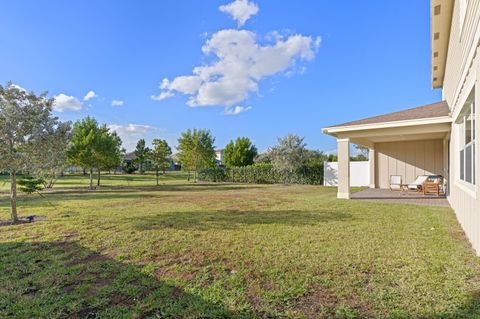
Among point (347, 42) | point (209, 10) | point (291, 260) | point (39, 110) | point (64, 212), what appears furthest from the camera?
point (347, 42)

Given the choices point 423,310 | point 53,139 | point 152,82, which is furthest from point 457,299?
point 152,82

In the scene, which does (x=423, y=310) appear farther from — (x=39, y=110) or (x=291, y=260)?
(x=39, y=110)

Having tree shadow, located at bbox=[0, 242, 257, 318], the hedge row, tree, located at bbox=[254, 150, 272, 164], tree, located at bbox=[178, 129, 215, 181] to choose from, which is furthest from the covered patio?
tree, located at bbox=[178, 129, 215, 181]

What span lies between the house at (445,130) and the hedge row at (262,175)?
5308 millimetres

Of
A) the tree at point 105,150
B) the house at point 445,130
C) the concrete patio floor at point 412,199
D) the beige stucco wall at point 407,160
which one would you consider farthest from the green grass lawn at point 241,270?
the tree at point 105,150

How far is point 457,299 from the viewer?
112 inches

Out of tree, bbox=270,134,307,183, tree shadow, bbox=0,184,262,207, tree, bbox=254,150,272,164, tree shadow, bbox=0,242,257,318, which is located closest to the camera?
A: tree shadow, bbox=0,242,257,318

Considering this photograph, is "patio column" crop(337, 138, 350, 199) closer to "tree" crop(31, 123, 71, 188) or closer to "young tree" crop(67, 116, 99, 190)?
"tree" crop(31, 123, 71, 188)

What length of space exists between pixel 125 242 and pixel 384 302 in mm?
4480

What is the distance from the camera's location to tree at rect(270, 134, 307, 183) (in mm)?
21859

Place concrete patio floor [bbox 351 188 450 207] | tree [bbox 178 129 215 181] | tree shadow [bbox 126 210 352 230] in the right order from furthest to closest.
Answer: tree [bbox 178 129 215 181], concrete patio floor [bbox 351 188 450 207], tree shadow [bbox 126 210 352 230]

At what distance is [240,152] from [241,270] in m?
33.0

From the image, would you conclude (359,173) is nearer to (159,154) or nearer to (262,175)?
(262,175)

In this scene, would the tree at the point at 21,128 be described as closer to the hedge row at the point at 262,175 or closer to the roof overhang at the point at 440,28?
the roof overhang at the point at 440,28
